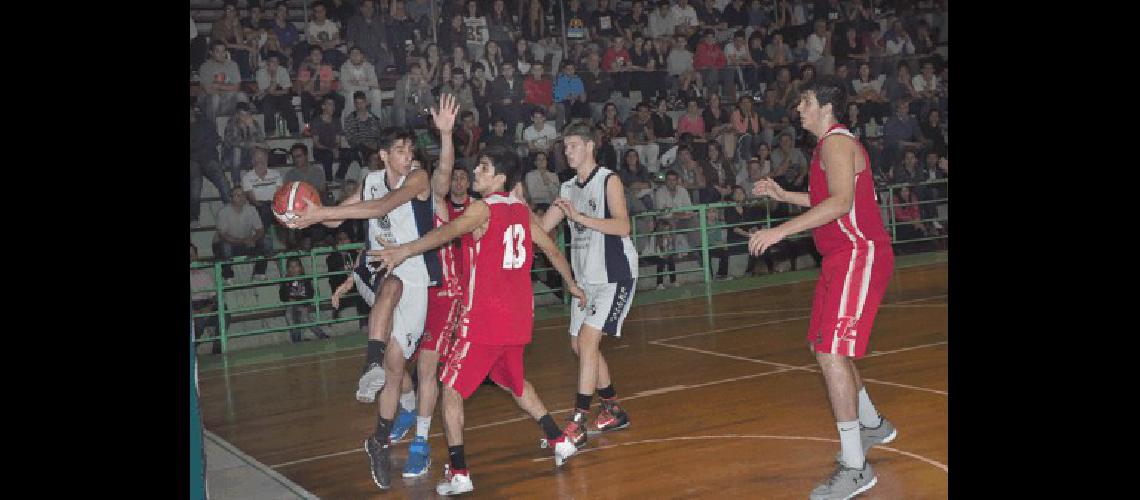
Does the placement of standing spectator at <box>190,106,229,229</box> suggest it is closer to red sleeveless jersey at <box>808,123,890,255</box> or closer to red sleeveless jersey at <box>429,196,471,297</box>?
red sleeveless jersey at <box>429,196,471,297</box>

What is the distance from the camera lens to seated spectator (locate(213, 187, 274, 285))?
1280 cm

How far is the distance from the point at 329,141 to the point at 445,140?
850 centimetres

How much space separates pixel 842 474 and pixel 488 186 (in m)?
2.17

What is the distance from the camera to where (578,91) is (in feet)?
54.1

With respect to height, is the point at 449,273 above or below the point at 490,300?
above

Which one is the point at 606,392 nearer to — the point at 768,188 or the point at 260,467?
the point at 768,188

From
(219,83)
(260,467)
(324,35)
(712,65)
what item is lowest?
(260,467)

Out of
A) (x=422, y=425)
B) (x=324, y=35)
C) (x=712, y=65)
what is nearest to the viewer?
(x=422, y=425)

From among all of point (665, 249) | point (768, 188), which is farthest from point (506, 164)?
point (665, 249)

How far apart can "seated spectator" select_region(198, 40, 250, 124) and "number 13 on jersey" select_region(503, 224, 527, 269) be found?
9116mm

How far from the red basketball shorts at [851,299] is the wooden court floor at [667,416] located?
79 cm
